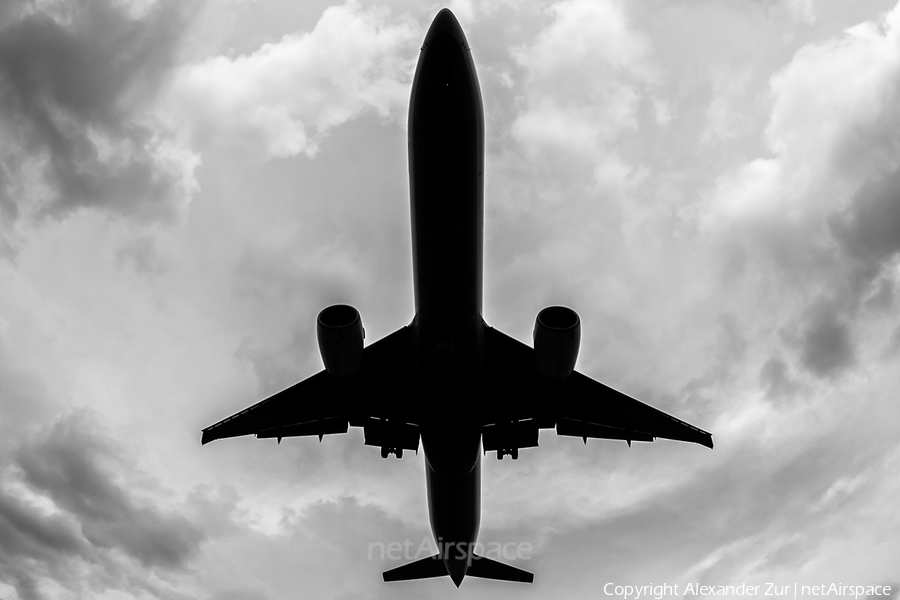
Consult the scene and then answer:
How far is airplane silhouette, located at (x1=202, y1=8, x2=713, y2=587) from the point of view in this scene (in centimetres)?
1697

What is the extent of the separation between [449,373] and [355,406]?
6168 millimetres

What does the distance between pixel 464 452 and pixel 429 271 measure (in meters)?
8.10

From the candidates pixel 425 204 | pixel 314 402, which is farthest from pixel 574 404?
pixel 425 204

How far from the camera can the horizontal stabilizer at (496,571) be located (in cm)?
3338

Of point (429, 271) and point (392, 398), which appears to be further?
point (392, 398)

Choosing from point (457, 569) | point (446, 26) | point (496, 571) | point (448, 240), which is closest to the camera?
point (446, 26)

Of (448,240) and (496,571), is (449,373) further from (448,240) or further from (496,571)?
(496,571)

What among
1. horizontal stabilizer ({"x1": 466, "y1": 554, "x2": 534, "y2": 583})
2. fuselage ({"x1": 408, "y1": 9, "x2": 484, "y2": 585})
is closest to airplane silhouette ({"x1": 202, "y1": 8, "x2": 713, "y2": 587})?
fuselage ({"x1": 408, "y1": 9, "x2": 484, "y2": 585})

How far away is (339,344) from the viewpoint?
19984 mm

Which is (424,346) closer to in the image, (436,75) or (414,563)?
(436,75)

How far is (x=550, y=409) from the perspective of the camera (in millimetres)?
26422

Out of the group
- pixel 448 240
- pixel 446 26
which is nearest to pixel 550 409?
pixel 448 240

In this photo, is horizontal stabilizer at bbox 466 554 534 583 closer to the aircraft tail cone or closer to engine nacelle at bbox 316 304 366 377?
the aircraft tail cone

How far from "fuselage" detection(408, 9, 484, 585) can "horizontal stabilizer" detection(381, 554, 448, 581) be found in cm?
1110
